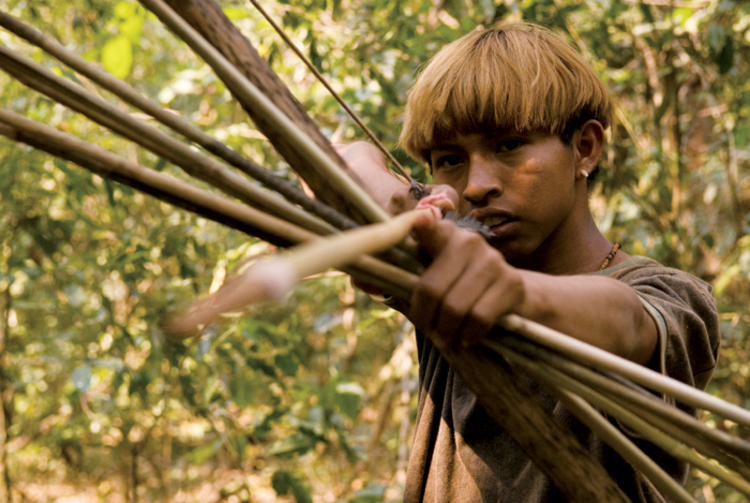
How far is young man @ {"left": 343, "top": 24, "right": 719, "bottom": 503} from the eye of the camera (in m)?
0.66

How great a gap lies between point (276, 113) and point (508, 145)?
Result: 18.1 inches

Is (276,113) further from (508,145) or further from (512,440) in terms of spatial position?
(512,440)

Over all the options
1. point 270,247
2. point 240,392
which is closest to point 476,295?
point 270,247

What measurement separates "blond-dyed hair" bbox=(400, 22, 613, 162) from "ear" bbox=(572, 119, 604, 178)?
0.02 meters

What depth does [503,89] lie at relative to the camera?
0.84 m

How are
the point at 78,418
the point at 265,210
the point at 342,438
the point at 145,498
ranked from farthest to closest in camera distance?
the point at 145,498 < the point at 78,418 < the point at 342,438 < the point at 265,210

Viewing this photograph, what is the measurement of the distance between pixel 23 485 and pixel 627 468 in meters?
3.65

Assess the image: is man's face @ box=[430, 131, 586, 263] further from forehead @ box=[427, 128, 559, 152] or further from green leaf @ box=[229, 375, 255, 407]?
green leaf @ box=[229, 375, 255, 407]

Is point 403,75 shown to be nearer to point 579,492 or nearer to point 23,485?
point 579,492

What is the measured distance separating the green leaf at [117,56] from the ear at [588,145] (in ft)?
4.37

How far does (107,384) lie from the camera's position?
285 cm

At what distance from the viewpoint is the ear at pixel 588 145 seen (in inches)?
37.3

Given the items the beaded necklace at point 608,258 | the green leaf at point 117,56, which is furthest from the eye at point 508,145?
the green leaf at point 117,56

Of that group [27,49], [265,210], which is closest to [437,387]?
[265,210]
